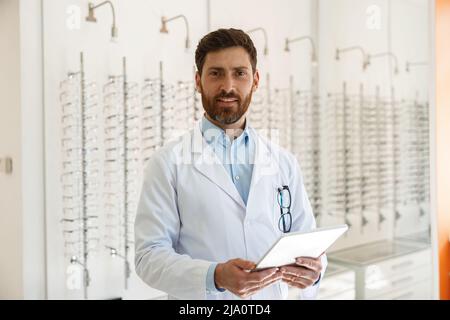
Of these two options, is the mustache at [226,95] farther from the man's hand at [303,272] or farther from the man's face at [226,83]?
the man's hand at [303,272]

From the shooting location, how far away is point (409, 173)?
3082 mm

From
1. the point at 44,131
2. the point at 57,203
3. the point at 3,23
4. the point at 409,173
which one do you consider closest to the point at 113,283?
the point at 57,203

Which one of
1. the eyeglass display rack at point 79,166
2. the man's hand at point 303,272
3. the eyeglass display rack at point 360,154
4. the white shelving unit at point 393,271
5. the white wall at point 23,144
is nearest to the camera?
the man's hand at point 303,272

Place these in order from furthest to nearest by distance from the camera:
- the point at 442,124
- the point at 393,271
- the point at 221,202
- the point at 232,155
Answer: the point at 393,271 < the point at 442,124 < the point at 232,155 < the point at 221,202

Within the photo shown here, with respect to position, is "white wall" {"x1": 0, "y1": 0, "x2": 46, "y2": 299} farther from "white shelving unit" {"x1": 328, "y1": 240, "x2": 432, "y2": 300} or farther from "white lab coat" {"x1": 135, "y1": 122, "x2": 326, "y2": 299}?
"white shelving unit" {"x1": 328, "y1": 240, "x2": 432, "y2": 300}

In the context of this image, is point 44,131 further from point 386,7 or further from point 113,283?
point 386,7

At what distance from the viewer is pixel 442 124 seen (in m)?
2.79

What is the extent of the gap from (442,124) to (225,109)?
1846 mm

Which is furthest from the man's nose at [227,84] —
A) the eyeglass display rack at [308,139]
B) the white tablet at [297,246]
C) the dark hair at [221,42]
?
the eyeglass display rack at [308,139]

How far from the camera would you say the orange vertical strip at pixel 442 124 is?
278 cm

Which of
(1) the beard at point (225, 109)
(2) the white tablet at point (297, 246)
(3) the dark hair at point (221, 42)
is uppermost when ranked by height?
(3) the dark hair at point (221, 42)

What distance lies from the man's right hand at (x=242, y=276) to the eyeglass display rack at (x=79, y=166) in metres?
1.21

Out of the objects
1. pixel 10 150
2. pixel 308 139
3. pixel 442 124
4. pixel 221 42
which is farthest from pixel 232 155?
pixel 442 124

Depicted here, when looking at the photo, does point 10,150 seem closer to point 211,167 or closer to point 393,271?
point 211,167
